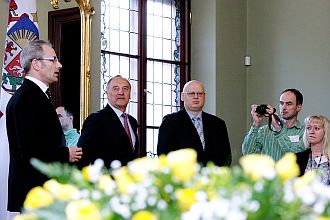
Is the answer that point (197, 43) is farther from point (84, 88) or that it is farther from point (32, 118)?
point (32, 118)

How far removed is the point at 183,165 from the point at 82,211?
17 cm

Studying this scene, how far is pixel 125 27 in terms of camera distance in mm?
7539

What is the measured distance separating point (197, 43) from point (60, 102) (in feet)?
8.33

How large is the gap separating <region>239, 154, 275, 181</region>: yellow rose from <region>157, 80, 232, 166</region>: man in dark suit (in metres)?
3.88

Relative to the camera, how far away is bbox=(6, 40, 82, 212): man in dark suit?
11.5 ft

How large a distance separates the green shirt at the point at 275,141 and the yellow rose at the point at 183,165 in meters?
4.32

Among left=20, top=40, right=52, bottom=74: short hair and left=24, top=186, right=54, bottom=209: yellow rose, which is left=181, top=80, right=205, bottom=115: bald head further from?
left=24, top=186, right=54, bottom=209: yellow rose

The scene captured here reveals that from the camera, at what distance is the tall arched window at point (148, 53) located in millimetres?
7332

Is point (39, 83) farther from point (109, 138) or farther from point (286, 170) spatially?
point (286, 170)

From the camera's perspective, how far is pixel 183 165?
1038 millimetres

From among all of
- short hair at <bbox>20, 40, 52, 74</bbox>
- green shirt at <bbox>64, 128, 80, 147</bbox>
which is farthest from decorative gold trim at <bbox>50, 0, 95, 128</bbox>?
short hair at <bbox>20, 40, 52, 74</bbox>

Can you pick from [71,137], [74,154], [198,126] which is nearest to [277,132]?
[198,126]

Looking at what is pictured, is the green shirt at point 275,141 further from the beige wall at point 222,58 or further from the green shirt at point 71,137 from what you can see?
the beige wall at point 222,58

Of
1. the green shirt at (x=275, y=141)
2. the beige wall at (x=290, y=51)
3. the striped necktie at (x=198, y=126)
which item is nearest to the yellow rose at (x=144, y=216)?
the striped necktie at (x=198, y=126)
